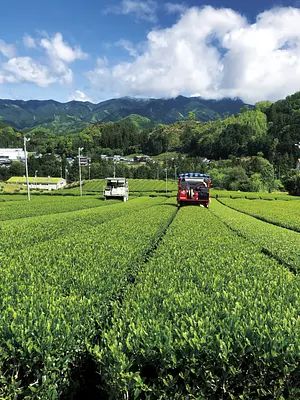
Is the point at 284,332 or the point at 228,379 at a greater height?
the point at 284,332

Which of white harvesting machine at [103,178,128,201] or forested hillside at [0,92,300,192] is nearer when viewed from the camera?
white harvesting machine at [103,178,128,201]

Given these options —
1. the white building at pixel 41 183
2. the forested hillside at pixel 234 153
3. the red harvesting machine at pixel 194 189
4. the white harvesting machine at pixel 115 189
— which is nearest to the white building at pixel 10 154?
the forested hillside at pixel 234 153

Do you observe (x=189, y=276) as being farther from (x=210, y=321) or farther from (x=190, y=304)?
(x=210, y=321)

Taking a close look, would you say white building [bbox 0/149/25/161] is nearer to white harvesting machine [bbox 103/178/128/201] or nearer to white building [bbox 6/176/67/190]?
white building [bbox 6/176/67/190]

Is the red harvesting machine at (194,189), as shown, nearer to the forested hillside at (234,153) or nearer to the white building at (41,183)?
the forested hillside at (234,153)

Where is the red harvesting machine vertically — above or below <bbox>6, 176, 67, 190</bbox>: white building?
above

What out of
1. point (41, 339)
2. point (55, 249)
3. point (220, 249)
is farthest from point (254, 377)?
point (55, 249)

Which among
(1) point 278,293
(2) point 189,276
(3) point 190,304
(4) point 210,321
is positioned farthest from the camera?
(2) point 189,276

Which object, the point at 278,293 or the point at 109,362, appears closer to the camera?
the point at 109,362

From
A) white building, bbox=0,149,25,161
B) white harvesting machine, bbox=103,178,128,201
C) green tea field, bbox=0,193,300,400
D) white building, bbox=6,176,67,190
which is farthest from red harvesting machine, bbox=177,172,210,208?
white building, bbox=0,149,25,161

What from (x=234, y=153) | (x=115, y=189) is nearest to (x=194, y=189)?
(x=115, y=189)

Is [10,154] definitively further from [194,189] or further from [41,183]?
[194,189]

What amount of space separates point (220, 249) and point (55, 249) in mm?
4402

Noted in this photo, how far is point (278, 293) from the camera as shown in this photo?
5027 mm
